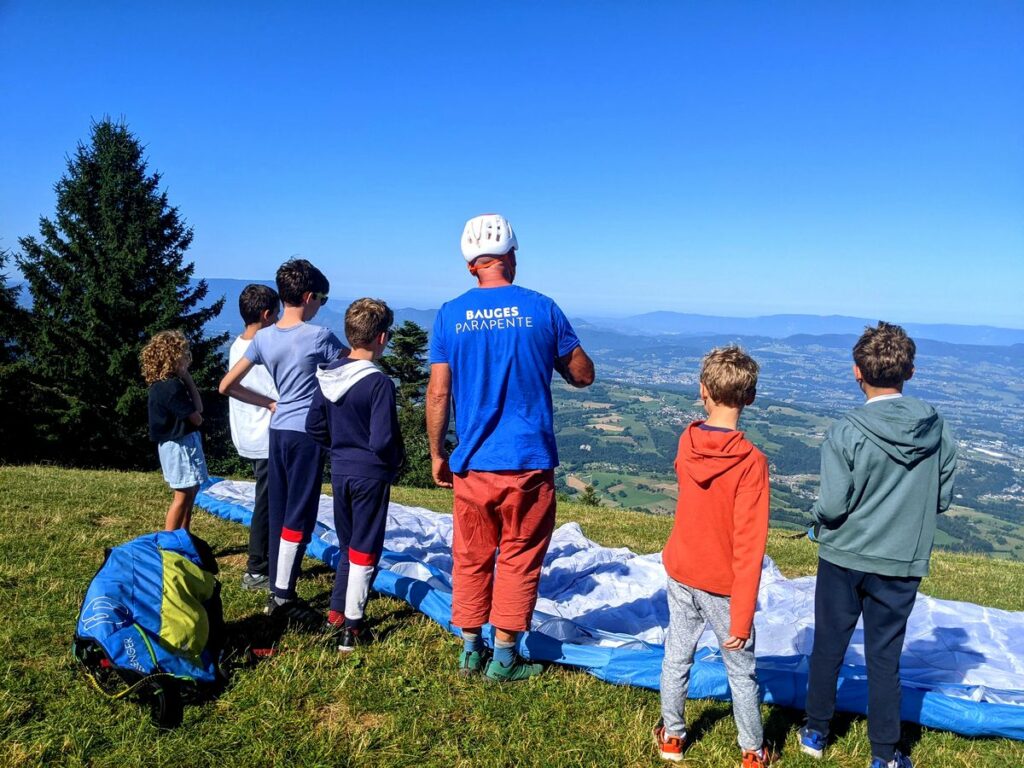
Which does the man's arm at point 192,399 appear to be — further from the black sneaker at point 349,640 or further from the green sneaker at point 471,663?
the green sneaker at point 471,663

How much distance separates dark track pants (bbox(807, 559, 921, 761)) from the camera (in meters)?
3.09

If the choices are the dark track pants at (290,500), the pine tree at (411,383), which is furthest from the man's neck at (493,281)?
the pine tree at (411,383)

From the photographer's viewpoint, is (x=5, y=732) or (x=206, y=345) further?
(x=206, y=345)

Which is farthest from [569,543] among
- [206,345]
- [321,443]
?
[206,345]

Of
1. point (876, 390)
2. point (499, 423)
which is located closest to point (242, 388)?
point (499, 423)

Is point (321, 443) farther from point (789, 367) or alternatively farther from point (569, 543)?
point (789, 367)

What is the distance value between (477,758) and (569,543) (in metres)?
3.97

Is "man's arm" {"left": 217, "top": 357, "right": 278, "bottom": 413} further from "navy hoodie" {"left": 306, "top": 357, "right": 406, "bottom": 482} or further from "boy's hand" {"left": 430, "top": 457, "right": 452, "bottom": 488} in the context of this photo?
"boy's hand" {"left": 430, "top": 457, "right": 452, "bottom": 488}

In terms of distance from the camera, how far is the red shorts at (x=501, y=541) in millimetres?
3588

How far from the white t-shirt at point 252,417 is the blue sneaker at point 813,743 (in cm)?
420

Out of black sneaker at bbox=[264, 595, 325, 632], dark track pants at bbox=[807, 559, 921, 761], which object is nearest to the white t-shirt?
black sneaker at bbox=[264, 595, 325, 632]

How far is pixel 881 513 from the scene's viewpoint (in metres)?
3.06

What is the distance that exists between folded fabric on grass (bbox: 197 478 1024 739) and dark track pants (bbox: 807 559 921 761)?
→ 1.32 ft

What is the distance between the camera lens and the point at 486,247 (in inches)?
143
